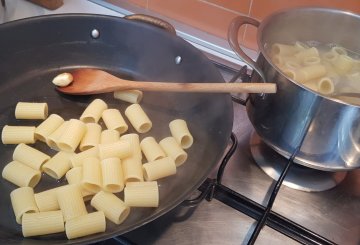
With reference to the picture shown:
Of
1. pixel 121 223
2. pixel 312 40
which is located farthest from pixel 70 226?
pixel 312 40

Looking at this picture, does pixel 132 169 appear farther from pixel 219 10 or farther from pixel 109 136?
pixel 219 10

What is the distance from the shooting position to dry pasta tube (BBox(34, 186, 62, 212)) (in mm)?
575

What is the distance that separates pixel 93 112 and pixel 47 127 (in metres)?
0.09

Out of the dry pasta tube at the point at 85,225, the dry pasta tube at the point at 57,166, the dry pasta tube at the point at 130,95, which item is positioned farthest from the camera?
the dry pasta tube at the point at 130,95

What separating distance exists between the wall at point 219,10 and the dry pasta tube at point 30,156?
508mm

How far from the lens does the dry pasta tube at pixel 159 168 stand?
62 cm

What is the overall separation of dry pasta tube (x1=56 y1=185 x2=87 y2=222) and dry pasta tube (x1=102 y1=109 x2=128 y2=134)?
0.50 ft

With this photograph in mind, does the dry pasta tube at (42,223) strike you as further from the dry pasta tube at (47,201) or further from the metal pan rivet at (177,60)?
the metal pan rivet at (177,60)

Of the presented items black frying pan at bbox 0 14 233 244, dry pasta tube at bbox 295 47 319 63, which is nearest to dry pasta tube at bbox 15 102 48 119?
black frying pan at bbox 0 14 233 244

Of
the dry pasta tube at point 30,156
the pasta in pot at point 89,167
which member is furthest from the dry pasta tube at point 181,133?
the dry pasta tube at point 30,156

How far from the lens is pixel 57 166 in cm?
63

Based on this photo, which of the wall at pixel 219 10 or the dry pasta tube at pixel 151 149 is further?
the wall at pixel 219 10

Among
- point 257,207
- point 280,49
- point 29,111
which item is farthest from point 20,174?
point 280,49

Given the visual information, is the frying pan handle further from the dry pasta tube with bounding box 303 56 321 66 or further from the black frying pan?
the dry pasta tube with bounding box 303 56 321 66
